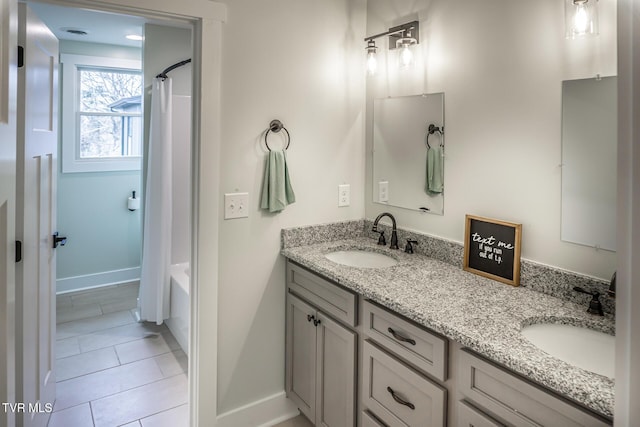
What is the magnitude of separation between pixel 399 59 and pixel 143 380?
2.42 m

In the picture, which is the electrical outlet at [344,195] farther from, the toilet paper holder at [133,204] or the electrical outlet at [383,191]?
the toilet paper holder at [133,204]

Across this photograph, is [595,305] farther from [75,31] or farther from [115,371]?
[75,31]

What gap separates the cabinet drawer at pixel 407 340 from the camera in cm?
138

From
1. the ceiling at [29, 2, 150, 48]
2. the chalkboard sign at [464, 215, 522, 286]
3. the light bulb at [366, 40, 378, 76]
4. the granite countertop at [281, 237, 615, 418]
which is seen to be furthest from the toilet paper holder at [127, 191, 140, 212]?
the chalkboard sign at [464, 215, 522, 286]

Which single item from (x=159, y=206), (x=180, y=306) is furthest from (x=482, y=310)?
(x=159, y=206)

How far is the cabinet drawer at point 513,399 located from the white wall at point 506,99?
596 millimetres

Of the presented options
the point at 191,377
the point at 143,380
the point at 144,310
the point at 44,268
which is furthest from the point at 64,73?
the point at 191,377

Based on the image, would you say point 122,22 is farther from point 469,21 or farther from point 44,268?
point 469,21

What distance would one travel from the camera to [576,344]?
4.47ft

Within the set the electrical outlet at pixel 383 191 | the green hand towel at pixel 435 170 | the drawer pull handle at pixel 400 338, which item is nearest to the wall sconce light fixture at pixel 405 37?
the green hand towel at pixel 435 170

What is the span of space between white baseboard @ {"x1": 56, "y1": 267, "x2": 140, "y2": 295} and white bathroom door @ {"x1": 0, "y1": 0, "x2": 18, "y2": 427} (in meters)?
3.49

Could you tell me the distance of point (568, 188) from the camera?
1.55m

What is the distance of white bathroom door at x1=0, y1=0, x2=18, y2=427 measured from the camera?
100 centimetres

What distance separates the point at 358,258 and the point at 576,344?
1.13 meters
